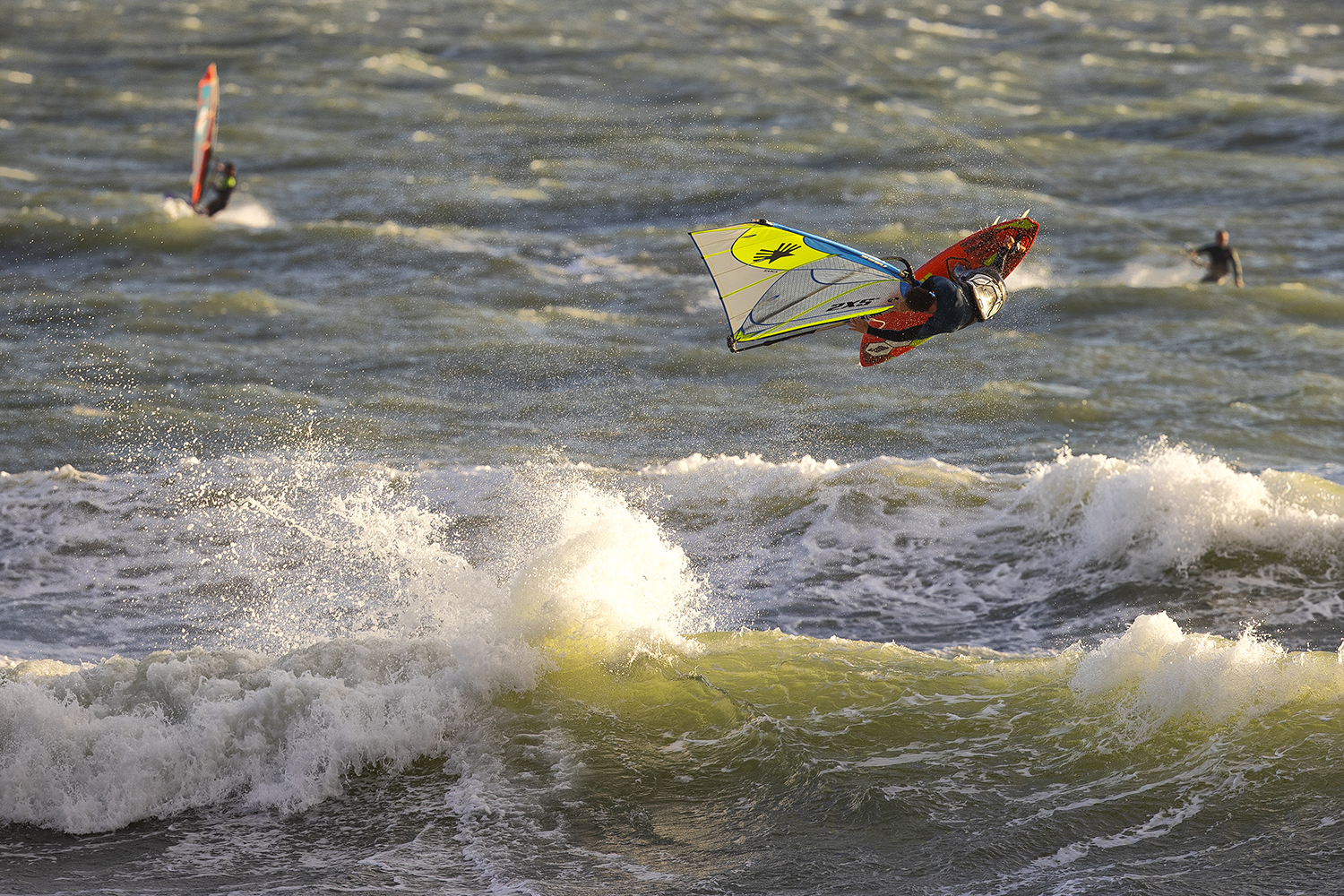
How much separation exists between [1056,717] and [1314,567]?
4400 millimetres

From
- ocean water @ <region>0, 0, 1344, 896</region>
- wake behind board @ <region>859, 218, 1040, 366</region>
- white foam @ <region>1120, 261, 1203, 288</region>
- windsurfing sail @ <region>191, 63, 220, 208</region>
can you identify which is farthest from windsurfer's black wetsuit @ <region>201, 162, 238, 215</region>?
wake behind board @ <region>859, 218, 1040, 366</region>

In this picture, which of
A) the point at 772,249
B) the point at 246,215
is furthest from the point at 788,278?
the point at 246,215

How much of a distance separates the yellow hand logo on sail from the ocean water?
3532mm

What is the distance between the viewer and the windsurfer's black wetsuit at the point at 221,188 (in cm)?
2516

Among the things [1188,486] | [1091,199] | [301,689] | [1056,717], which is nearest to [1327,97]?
[1091,199]

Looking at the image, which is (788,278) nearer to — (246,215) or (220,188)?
(220,188)

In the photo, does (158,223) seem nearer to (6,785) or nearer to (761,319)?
(6,785)

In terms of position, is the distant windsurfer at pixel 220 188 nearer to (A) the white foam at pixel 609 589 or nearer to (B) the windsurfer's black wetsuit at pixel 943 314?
(A) the white foam at pixel 609 589

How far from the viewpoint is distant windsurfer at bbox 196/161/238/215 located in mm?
25156

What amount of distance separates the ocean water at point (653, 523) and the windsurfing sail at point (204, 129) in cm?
123

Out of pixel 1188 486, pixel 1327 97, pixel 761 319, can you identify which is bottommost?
pixel 1188 486

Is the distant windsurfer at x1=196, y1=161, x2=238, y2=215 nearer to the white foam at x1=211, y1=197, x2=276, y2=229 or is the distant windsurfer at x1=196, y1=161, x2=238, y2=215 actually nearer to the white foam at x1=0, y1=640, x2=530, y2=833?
the white foam at x1=211, y1=197, x2=276, y2=229

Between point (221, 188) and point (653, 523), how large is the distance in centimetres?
1503

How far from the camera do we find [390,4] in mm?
51156
